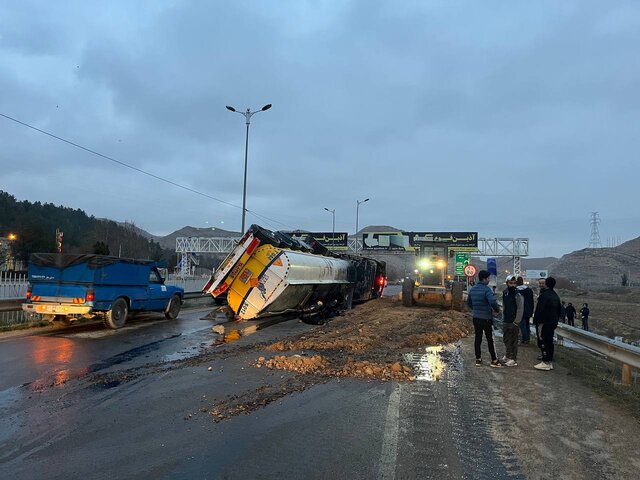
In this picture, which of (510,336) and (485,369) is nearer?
(485,369)

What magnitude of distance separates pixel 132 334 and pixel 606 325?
3430cm

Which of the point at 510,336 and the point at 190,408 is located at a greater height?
the point at 510,336

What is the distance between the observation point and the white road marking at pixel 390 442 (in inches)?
159

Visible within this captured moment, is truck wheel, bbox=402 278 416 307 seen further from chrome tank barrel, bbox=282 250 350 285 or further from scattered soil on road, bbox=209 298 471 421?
scattered soil on road, bbox=209 298 471 421

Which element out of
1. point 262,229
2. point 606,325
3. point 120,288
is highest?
point 262,229

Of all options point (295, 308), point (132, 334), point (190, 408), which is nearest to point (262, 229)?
point (295, 308)

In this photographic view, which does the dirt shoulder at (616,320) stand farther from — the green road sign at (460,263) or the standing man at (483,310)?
the standing man at (483,310)

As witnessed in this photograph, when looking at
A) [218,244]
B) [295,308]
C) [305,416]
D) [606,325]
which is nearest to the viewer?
[305,416]

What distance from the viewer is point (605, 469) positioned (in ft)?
13.9

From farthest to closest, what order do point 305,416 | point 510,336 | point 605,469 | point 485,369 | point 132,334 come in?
point 132,334 < point 510,336 < point 485,369 < point 305,416 < point 605,469

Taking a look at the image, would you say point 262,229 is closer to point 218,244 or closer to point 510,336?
Result: point 510,336

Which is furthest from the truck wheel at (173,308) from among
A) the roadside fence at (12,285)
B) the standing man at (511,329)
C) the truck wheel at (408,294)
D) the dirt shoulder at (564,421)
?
the standing man at (511,329)

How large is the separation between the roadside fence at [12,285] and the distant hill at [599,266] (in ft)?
447

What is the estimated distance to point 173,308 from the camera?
1609cm
